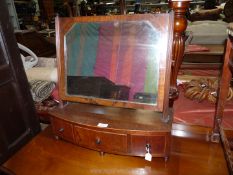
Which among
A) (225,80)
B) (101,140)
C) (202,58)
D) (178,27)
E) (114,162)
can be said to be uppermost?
(178,27)

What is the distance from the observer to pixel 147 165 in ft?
3.14

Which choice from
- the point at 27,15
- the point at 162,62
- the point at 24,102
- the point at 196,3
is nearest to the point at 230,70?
the point at 162,62

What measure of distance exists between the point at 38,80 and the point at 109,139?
0.89m

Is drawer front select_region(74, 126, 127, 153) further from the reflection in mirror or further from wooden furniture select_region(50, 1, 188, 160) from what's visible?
the reflection in mirror

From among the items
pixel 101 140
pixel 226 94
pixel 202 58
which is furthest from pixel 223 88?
pixel 202 58

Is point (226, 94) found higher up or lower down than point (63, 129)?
higher up

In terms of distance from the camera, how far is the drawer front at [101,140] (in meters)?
0.93

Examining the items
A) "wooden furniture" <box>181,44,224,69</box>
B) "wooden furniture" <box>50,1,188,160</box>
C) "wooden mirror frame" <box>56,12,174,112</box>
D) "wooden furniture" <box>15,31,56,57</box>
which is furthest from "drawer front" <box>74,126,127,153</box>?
"wooden furniture" <box>15,31,56,57</box>

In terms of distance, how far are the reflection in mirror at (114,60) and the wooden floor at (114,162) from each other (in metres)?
0.30

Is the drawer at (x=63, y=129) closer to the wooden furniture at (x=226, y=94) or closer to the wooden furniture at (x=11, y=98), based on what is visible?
the wooden furniture at (x=11, y=98)

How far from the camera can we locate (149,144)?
90 centimetres

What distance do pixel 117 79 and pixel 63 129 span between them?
38 centimetres

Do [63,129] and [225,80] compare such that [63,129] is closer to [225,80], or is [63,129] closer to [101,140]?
[101,140]

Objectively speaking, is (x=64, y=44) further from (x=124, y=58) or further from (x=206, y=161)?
(x=206, y=161)
